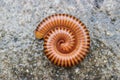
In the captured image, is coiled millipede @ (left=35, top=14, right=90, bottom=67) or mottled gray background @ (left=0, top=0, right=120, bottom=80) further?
mottled gray background @ (left=0, top=0, right=120, bottom=80)

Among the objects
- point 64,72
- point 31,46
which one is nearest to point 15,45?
point 31,46

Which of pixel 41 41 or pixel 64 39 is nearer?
pixel 64 39

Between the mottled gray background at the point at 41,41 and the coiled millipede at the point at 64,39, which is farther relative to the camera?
the mottled gray background at the point at 41,41

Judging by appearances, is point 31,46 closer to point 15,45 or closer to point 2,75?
point 15,45

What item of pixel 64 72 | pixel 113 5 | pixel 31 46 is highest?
pixel 113 5
